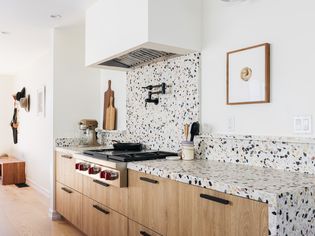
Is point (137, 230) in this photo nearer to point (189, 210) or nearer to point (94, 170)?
point (189, 210)

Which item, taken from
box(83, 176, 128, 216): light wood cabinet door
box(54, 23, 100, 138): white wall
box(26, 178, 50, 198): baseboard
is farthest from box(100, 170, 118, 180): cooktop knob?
box(26, 178, 50, 198): baseboard

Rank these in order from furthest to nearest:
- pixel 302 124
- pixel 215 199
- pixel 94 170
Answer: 1. pixel 94 170
2. pixel 302 124
3. pixel 215 199

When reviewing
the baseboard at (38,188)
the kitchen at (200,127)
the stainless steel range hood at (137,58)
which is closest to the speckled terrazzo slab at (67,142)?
the kitchen at (200,127)

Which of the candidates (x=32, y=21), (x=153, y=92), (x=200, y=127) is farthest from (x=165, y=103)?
(x=32, y=21)

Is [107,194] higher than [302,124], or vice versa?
Answer: [302,124]

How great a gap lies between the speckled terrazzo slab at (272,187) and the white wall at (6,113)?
622cm

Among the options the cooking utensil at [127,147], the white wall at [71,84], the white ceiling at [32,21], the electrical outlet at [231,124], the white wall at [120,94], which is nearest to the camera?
the electrical outlet at [231,124]

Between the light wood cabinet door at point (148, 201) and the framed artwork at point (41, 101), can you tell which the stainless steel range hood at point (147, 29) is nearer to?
the light wood cabinet door at point (148, 201)

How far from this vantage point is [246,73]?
1979 mm

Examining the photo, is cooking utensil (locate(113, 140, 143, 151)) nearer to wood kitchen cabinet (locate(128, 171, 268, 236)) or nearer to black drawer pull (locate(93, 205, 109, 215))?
black drawer pull (locate(93, 205, 109, 215))

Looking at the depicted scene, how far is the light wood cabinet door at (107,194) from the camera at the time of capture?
6.98 ft

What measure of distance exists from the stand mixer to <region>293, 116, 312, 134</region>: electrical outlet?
2.54m

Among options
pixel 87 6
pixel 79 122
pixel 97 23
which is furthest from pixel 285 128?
pixel 79 122

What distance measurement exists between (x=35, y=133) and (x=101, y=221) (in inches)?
132
